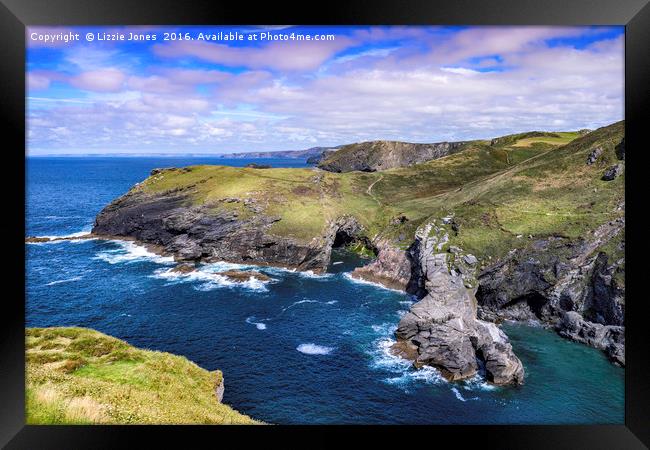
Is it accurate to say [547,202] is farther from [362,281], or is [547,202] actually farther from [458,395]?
[458,395]

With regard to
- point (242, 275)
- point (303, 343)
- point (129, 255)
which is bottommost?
point (303, 343)

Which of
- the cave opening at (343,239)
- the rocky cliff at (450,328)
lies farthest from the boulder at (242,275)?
the cave opening at (343,239)

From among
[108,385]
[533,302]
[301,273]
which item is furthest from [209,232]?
[108,385]

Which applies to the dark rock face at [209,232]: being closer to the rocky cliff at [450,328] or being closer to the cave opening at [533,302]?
the rocky cliff at [450,328]

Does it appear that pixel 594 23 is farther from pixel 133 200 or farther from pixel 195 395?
pixel 133 200

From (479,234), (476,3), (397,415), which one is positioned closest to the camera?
(476,3)

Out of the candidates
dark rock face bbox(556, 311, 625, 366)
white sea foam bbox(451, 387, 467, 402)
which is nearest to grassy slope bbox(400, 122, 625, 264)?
dark rock face bbox(556, 311, 625, 366)
